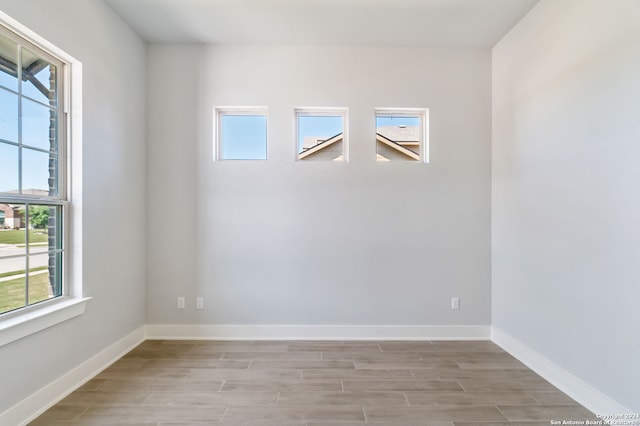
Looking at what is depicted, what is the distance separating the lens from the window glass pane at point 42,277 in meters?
2.00

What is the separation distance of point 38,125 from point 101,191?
62 cm

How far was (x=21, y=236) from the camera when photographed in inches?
75.4

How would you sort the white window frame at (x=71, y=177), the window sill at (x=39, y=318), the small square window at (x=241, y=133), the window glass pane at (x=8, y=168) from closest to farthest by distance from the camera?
the window sill at (x=39, y=318), the window glass pane at (x=8, y=168), the white window frame at (x=71, y=177), the small square window at (x=241, y=133)

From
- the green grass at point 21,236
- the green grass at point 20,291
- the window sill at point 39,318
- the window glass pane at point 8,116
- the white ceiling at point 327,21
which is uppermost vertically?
the white ceiling at point 327,21

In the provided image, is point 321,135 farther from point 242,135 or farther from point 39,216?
point 39,216

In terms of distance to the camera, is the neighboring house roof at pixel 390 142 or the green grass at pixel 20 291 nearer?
the green grass at pixel 20 291

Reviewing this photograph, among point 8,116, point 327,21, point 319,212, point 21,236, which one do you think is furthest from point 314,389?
point 327,21

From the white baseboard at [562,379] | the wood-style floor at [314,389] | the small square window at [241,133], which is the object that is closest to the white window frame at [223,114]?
the small square window at [241,133]

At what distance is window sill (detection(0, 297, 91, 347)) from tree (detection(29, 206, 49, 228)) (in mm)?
562

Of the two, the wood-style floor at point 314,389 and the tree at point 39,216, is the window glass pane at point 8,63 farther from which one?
the wood-style floor at point 314,389

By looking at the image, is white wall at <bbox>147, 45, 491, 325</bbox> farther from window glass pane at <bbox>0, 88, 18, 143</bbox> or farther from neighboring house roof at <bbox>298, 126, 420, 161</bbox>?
window glass pane at <bbox>0, 88, 18, 143</bbox>

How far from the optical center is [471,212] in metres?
3.18

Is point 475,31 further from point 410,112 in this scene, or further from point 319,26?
point 319,26

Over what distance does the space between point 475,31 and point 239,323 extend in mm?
3698
